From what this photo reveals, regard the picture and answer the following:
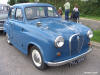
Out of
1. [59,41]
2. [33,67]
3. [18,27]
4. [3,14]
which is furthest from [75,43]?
[3,14]

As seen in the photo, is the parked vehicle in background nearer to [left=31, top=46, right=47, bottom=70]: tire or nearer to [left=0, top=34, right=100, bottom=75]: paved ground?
[left=0, top=34, right=100, bottom=75]: paved ground

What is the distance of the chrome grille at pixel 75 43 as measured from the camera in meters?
3.44

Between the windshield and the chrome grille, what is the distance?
1.73m

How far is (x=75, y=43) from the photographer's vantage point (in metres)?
3.52

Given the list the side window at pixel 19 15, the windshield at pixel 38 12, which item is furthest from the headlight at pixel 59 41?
the side window at pixel 19 15

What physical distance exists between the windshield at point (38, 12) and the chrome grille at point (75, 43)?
1.73 metres

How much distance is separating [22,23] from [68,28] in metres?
1.60

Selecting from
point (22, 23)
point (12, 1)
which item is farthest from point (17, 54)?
point (12, 1)

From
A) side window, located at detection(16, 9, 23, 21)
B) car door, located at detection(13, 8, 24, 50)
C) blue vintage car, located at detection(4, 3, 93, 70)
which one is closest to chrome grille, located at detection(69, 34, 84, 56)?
blue vintage car, located at detection(4, 3, 93, 70)

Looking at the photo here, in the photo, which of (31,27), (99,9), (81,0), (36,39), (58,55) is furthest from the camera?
(81,0)

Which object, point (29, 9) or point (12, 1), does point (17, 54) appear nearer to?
point (29, 9)

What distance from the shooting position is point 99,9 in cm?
1617

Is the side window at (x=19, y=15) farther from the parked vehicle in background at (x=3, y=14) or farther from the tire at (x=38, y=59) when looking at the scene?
the parked vehicle in background at (x=3, y=14)

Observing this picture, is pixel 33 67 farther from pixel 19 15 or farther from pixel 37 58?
pixel 19 15
